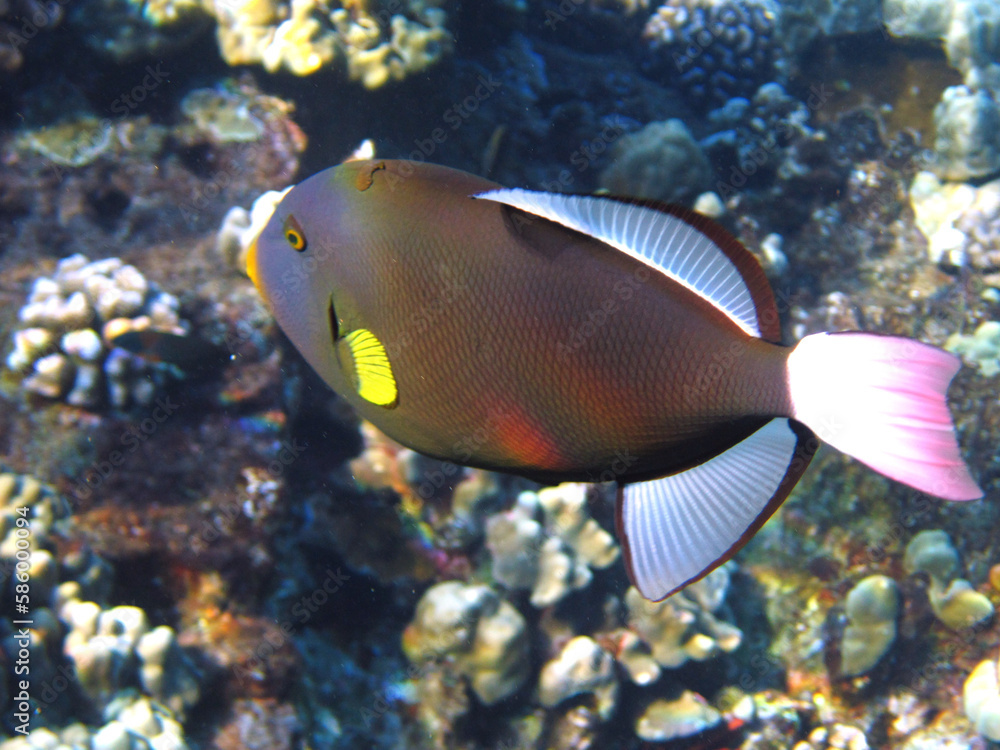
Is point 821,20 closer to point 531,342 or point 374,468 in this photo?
point 374,468

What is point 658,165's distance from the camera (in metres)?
4.52

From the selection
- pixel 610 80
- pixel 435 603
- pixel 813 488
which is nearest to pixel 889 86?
pixel 610 80

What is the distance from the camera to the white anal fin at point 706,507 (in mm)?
1114

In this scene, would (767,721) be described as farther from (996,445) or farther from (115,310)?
(115,310)

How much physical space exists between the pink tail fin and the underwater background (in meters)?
0.72

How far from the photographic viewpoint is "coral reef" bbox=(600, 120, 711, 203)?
14.8 ft

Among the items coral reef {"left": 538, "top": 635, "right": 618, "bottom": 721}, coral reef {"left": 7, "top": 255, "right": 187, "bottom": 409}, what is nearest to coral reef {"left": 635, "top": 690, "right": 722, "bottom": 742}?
coral reef {"left": 538, "top": 635, "right": 618, "bottom": 721}

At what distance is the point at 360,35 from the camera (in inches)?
158

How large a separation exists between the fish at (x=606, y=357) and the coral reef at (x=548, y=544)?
218cm

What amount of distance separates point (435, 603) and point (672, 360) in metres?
2.49

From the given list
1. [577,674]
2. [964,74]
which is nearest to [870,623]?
[577,674]

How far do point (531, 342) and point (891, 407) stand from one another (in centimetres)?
59

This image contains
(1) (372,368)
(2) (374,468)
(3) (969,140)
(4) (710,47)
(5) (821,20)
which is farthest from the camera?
(5) (821,20)

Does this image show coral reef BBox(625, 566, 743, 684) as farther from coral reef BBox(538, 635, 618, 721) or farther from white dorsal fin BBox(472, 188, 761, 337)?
white dorsal fin BBox(472, 188, 761, 337)
